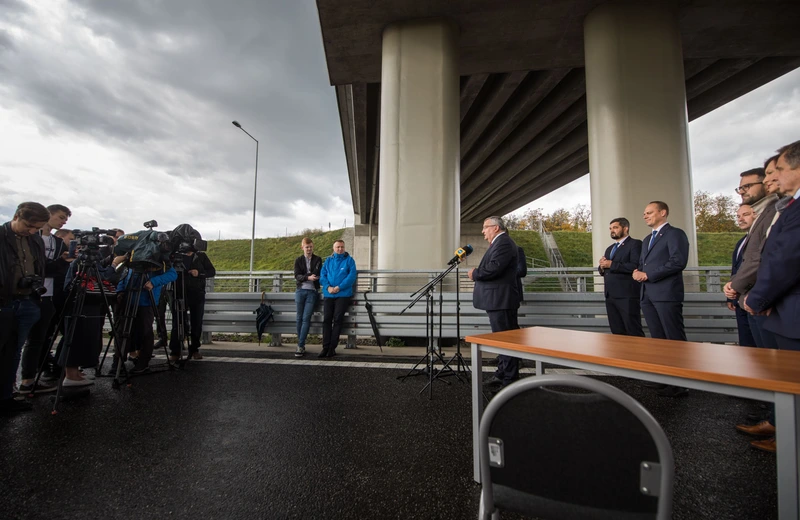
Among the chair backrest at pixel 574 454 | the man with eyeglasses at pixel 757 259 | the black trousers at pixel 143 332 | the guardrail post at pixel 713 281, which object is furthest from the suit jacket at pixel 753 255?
the black trousers at pixel 143 332

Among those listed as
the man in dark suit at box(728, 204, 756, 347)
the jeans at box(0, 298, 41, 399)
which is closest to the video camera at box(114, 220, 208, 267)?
the jeans at box(0, 298, 41, 399)

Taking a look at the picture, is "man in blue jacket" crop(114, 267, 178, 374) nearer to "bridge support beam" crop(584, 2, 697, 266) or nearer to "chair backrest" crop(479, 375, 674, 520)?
"chair backrest" crop(479, 375, 674, 520)

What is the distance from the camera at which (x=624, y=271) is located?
4.54 m

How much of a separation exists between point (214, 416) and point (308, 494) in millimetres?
1618

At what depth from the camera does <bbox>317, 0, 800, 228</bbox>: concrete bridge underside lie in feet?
28.0

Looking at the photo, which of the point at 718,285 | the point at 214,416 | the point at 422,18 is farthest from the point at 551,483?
the point at 422,18

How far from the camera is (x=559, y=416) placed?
3.17 feet

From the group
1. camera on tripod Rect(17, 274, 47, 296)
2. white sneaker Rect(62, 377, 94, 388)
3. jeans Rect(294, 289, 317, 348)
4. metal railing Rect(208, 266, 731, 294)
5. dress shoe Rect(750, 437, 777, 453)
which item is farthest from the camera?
metal railing Rect(208, 266, 731, 294)

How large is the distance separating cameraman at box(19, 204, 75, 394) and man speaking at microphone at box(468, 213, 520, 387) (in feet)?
15.1

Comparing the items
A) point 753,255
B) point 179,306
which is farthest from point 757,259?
point 179,306

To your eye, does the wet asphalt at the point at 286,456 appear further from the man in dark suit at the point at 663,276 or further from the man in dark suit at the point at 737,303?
the man in dark suit at the point at 663,276

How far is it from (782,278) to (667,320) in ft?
6.52

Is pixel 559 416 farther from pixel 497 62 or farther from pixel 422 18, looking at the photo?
pixel 497 62

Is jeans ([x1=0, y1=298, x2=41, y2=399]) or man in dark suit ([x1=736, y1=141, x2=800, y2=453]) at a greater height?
man in dark suit ([x1=736, y1=141, x2=800, y2=453])
